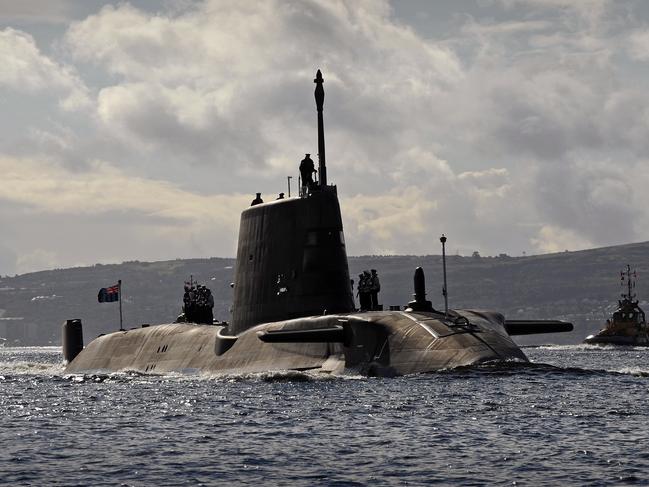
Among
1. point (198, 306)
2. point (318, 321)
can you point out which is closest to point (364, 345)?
point (318, 321)

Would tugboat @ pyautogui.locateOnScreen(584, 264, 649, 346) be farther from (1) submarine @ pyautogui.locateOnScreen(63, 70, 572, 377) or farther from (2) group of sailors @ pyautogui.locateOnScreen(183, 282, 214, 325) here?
(1) submarine @ pyautogui.locateOnScreen(63, 70, 572, 377)

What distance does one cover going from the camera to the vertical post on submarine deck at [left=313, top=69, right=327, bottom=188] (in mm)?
48344

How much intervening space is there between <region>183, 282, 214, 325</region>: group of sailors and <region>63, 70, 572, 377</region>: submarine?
7550 millimetres

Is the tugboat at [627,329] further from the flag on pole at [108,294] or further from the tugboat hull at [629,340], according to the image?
the flag on pole at [108,294]

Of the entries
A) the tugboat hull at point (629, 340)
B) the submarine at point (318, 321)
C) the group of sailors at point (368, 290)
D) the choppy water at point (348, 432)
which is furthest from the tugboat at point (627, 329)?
the choppy water at point (348, 432)

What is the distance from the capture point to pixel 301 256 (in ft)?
156

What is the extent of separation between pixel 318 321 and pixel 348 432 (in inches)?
632

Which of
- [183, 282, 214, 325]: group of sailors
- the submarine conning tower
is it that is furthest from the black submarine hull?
[183, 282, 214, 325]: group of sailors

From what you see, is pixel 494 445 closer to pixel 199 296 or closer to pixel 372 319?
pixel 372 319

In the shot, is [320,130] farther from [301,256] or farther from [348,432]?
[348,432]

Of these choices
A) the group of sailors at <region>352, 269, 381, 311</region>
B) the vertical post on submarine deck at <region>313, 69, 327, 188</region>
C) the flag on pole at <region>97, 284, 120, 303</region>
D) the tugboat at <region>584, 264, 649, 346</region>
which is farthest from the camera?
the tugboat at <region>584, 264, 649, 346</region>

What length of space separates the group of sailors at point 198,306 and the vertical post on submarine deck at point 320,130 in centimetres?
1662

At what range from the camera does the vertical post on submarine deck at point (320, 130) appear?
48.3 metres

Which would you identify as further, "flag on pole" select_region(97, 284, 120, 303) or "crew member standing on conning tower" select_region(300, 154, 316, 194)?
"flag on pole" select_region(97, 284, 120, 303)
